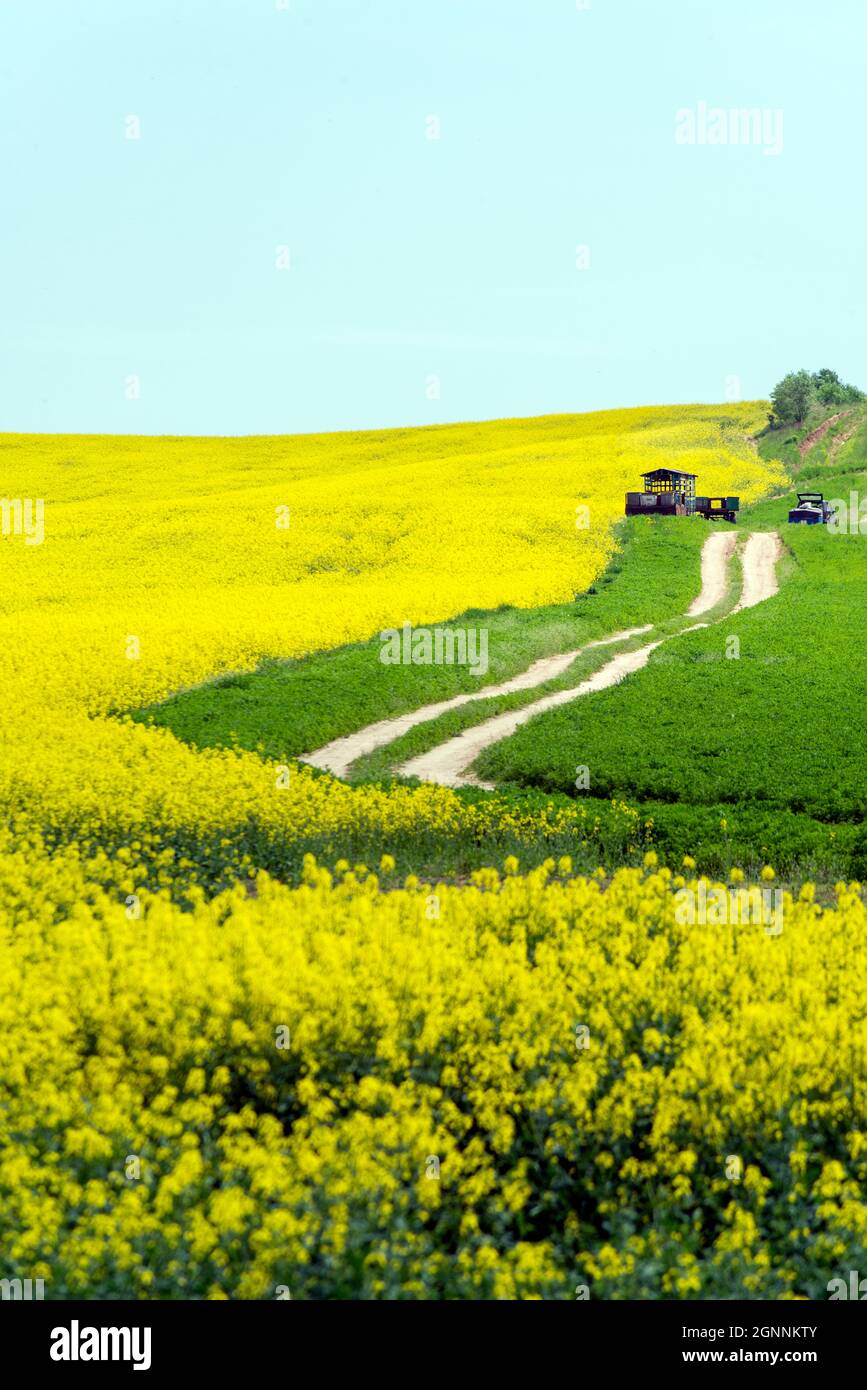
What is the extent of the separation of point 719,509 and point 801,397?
138 ft

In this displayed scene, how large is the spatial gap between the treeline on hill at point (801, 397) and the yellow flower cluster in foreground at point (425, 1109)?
332 feet

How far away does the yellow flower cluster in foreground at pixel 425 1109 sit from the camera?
363 inches

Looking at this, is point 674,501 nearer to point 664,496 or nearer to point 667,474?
point 664,496

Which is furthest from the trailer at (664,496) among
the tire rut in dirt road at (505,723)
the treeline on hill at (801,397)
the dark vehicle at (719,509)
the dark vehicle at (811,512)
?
the treeline on hill at (801,397)

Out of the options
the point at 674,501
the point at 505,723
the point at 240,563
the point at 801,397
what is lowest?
the point at 505,723

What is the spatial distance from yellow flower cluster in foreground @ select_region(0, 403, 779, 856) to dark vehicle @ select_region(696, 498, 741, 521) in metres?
5.03

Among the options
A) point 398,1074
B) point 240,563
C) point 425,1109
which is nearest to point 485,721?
point 398,1074

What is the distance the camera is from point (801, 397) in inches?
4254

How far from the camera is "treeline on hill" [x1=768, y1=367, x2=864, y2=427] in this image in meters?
→ 108

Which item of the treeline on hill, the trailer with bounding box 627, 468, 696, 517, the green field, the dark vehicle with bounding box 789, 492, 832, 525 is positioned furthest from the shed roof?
the treeline on hill
